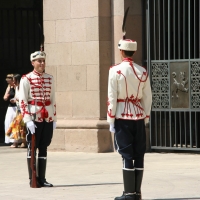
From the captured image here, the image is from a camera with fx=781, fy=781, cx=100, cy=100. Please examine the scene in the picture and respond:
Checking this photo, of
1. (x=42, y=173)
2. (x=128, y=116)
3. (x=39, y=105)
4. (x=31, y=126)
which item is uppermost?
(x=39, y=105)

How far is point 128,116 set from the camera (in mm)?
8562

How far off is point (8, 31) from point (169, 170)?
8.09 meters

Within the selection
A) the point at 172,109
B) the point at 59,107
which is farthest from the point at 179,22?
the point at 59,107

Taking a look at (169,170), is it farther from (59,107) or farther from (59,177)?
(59,107)

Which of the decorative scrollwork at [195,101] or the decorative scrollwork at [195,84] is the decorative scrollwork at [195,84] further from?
the decorative scrollwork at [195,101]

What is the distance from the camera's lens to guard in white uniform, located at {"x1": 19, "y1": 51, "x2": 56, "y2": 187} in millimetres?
9992

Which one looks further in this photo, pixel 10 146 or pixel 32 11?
pixel 32 11

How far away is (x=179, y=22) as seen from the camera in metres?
13.9

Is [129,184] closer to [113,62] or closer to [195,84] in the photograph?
[195,84]

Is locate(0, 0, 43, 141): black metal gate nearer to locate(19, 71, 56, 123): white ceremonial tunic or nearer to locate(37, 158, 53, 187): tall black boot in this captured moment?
locate(19, 71, 56, 123): white ceremonial tunic

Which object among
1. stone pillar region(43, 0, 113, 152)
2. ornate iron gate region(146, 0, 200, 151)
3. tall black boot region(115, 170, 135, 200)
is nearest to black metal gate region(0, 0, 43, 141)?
stone pillar region(43, 0, 113, 152)

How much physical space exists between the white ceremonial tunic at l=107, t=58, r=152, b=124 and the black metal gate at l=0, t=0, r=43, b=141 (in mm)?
10143

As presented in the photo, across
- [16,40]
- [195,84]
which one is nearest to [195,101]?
[195,84]

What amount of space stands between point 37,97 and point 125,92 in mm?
1833
